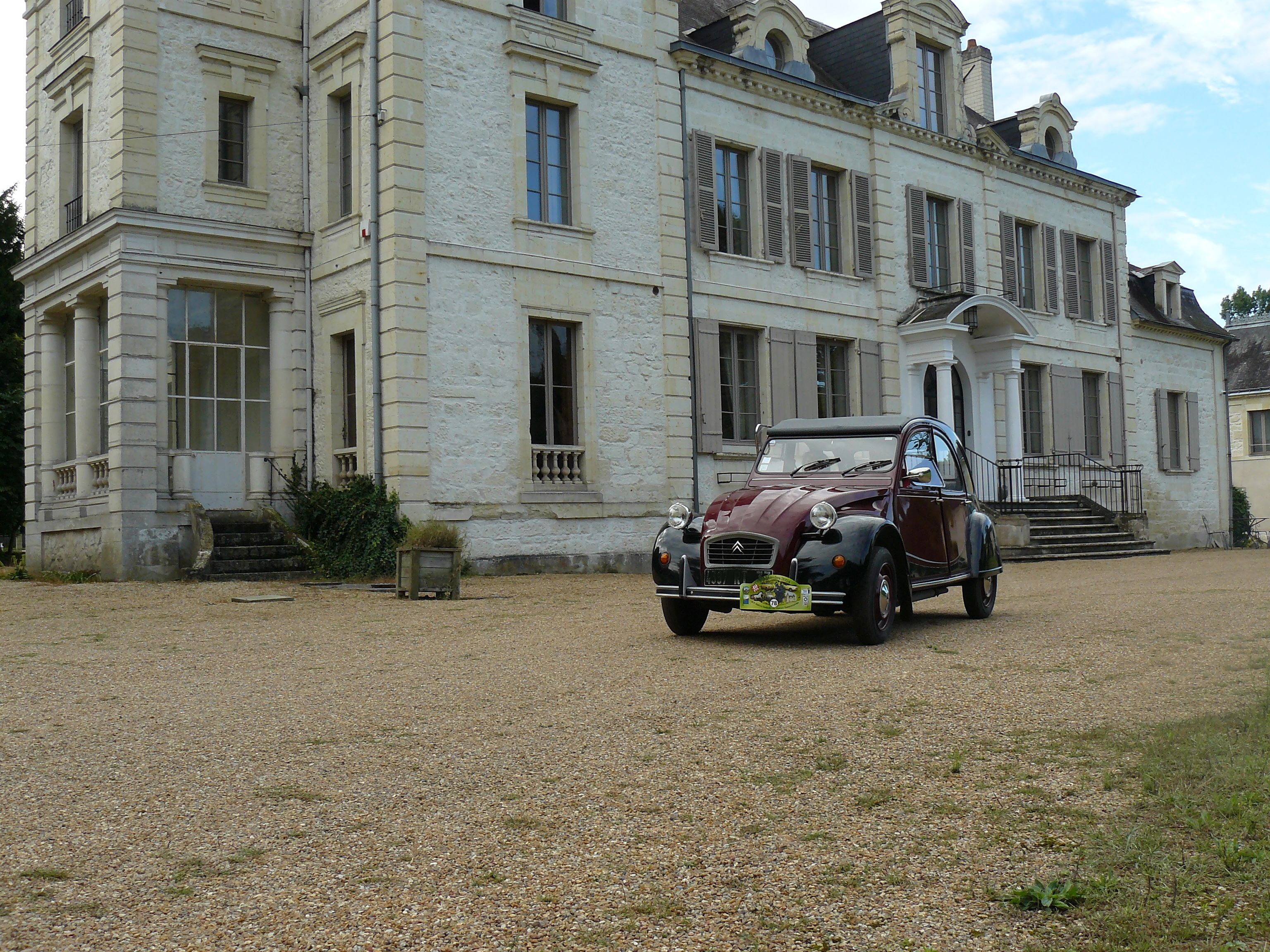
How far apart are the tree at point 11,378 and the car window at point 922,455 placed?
20937 mm

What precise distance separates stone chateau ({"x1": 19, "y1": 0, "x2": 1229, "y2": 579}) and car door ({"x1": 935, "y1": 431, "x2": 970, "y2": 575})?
7.84 m

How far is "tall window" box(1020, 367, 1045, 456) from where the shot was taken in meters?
26.4

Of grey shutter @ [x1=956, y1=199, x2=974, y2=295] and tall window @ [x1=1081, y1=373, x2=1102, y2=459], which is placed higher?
grey shutter @ [x1=956, y1=199, x2=974, y2=295]

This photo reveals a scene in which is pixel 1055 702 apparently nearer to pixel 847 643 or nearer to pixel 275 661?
pixel 847 643

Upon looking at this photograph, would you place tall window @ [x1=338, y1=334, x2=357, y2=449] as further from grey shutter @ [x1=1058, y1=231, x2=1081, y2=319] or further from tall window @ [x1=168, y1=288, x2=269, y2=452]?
grey shutter @ [x1=1058, y1=231, x2=1081, y2=319]

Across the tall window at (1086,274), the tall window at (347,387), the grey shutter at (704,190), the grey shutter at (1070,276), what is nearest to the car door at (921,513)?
the grey shutter at (704,190)

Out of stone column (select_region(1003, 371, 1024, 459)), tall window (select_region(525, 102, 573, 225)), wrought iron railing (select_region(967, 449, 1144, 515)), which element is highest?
tall window (select_region(525, 102, 573, 225))

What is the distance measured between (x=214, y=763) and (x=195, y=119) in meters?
14.9

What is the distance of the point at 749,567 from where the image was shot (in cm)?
862

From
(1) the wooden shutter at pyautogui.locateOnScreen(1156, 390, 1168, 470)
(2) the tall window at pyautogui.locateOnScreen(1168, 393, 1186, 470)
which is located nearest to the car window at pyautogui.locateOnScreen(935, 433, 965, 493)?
(1) the wooden shutter at pyautogui.locateOnScreen(1156, 390, 1168, 470)

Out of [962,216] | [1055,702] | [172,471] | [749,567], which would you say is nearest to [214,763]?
[1055,702]

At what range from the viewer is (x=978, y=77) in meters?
31.5

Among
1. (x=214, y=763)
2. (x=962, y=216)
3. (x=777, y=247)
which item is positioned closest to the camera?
(x=214, y=763)

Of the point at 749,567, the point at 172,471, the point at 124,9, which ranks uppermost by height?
the point at 124,9
